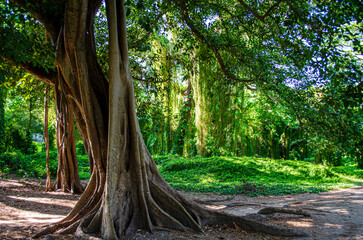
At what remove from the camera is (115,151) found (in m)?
3.91

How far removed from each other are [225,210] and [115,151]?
3.51m

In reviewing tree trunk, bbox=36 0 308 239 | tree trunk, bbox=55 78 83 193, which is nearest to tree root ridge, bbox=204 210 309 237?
tree trunk, bbox=36 0 308 239

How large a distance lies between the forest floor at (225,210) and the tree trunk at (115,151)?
0.26 m

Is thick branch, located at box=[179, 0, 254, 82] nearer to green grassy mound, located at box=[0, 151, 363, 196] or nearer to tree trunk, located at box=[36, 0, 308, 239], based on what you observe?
tree trunk, located at box=[36, 0, 308, 239]

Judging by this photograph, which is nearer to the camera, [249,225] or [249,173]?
[249,225]

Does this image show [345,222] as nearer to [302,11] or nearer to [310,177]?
[302,11]

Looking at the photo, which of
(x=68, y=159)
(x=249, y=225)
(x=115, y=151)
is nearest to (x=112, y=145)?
(x=115, y=151)

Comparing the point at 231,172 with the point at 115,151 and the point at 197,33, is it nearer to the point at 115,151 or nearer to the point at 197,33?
the point at 197,33

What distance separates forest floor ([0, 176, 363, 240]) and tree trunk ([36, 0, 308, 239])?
257 mm

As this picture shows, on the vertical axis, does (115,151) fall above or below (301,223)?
above

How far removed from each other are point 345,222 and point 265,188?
426cm

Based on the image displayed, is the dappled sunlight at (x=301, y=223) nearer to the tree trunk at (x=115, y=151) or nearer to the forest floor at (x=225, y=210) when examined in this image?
the forest floor at (x=225, y=210)

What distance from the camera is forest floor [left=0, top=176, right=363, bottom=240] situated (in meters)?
3.89

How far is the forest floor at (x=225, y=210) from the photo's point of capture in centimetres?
389
